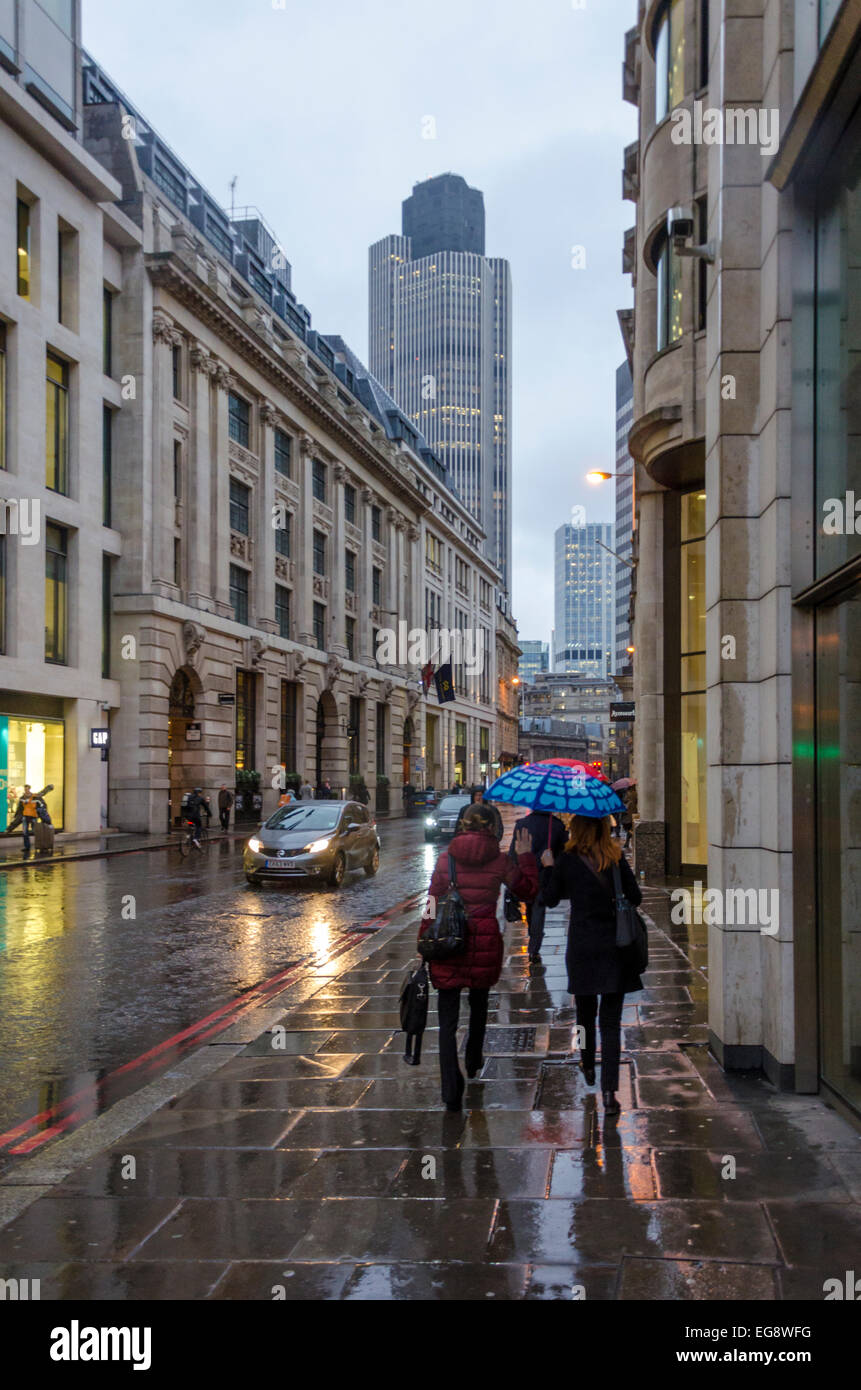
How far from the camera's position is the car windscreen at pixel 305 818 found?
2109 cm

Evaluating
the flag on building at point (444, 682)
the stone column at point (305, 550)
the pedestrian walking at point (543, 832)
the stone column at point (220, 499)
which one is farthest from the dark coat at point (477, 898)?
the flag on building at point (444, 682)

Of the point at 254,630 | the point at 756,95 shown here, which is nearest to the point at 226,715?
the point at 254,630

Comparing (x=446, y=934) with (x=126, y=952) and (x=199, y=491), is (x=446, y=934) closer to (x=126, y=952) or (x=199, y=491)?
(x=126, y=952)

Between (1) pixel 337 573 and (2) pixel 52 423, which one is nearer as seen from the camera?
(2) pixel 52 423

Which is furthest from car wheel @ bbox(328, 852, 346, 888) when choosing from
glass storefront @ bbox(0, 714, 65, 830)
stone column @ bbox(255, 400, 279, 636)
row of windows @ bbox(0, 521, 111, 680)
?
stone column @ bbox(255, 400, 279, 636)

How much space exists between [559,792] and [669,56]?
593 inches

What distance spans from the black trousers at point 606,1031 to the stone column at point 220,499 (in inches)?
1477

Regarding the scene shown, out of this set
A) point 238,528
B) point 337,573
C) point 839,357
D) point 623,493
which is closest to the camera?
point 839,357

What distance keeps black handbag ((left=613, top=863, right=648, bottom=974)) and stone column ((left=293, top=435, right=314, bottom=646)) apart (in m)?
46.6

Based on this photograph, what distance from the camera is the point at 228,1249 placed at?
4.64m

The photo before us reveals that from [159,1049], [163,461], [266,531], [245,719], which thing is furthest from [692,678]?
[266,531]

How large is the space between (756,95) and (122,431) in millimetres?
32893

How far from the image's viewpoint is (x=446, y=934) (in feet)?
21.6
